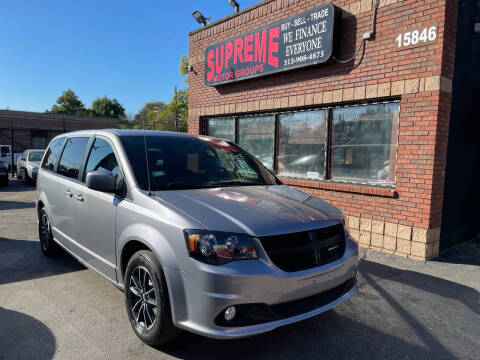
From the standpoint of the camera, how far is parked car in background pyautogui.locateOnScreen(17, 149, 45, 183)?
50.7ft

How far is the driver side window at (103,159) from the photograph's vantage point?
3435mm

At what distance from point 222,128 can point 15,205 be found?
20.9 feet

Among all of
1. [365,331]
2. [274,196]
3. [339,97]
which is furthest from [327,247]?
[339,97]

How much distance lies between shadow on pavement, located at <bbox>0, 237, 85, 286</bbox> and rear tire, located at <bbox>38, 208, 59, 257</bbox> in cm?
11

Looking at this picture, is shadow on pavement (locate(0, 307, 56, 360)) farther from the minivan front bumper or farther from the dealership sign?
the dealership sign

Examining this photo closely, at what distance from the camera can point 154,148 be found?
11.9ft

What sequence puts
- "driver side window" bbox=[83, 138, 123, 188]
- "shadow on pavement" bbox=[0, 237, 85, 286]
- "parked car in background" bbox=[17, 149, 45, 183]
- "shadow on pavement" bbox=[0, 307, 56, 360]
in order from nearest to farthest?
"shadow on pavement" bbox=[0, 307, 56, 360], "driver side window" bbox=[83, 138, 123, 188], "shadow on pavement" bbox=[0, 237, 85, 286], "parked car in background" bbox=[17, 149, 45, 183]

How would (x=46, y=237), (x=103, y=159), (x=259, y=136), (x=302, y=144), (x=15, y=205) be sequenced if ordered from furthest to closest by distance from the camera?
(x=15, y=205) → (x=259, y=136) → (x=302, y=144) → (x=46, y=237) → (x=103, y=159)

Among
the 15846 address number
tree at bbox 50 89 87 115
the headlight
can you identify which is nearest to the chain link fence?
the 15846 address number

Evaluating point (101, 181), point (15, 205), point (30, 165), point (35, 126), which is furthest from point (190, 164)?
point (35, 126)

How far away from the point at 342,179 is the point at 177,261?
15.7ft

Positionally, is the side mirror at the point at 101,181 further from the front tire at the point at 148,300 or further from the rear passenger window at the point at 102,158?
the front tire at the point at 148,300

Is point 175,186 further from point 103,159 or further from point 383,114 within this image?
point 383,114

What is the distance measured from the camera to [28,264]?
4.93 meters
